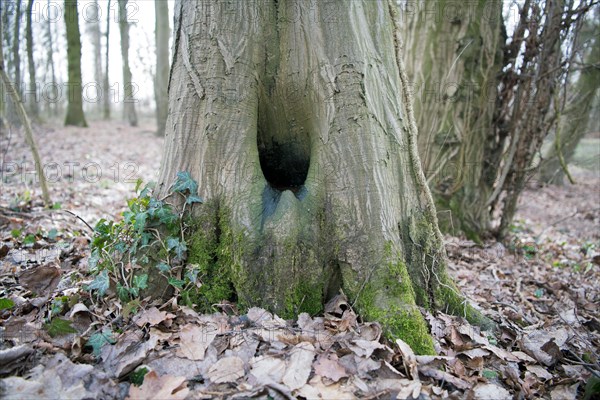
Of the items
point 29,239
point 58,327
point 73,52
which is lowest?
point 58,327

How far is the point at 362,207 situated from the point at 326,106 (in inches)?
26.0

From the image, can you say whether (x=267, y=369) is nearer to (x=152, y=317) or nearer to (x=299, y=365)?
(x=299, y=365)

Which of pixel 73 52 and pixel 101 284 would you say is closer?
pixel 101 284

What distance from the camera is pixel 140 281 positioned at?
6.81 ft

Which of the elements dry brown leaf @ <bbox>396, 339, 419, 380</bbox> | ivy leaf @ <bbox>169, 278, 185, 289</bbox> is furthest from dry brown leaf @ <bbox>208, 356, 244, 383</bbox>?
dry brown leaf @ <bbox>396, 339, 419, 380</bbox>

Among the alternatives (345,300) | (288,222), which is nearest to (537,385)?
(345,300)

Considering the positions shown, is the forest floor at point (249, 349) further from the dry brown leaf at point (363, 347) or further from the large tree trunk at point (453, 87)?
the large tree trunk at point (453, 87)

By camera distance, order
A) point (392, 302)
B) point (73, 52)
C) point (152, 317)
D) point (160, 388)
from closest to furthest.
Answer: point (160, 388)
point (152, 317)
point (392, 302)
point (73, 52)

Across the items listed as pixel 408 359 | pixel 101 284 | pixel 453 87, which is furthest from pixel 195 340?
pixel 453 87

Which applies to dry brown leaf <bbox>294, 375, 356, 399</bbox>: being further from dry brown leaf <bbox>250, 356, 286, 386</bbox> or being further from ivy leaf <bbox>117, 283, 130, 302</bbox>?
ivy leaf <bbox>117, 283, 130, 302</bbox>

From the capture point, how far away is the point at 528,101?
168 inches

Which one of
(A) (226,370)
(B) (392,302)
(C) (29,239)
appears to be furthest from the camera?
(C) (29,239)

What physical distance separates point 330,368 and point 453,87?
3.70 m

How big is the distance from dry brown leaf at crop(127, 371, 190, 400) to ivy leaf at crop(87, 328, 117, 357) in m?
0.31
